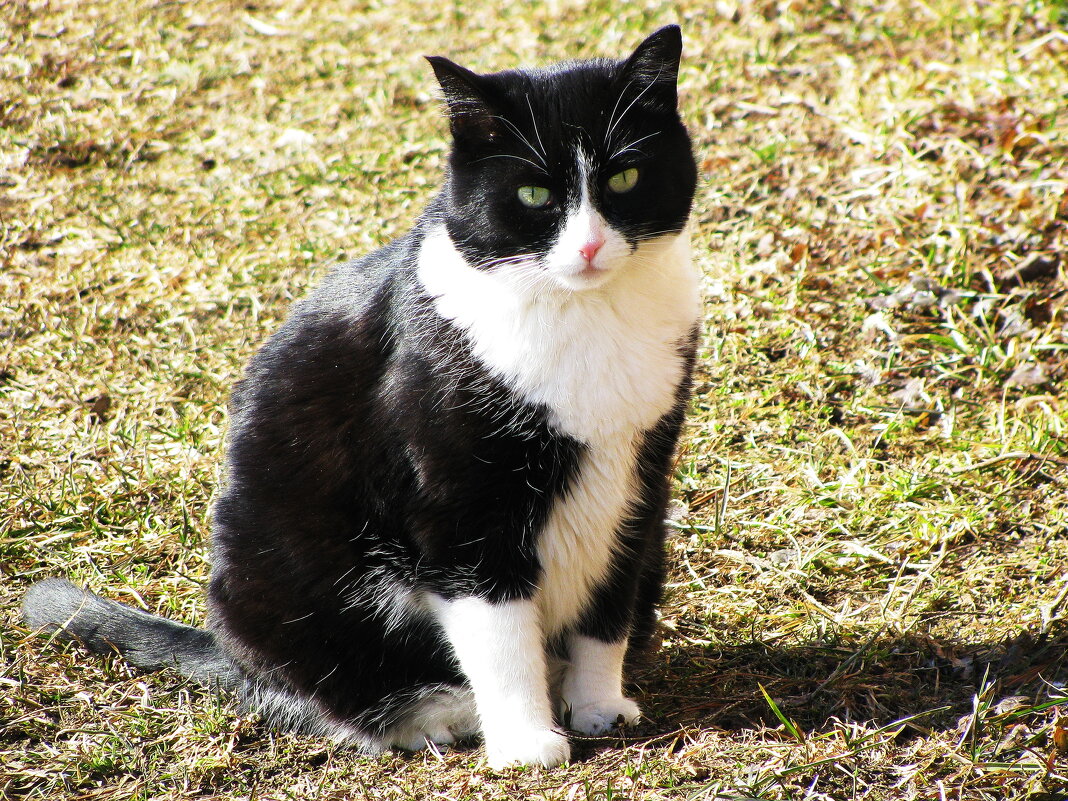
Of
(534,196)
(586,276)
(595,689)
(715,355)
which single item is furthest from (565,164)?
(715,355)

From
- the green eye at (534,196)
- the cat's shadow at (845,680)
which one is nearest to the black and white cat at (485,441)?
the green eye at (534,196)

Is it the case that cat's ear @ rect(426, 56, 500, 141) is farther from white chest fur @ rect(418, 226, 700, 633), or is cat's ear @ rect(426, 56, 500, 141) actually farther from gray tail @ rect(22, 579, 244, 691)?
gray tail @ rect(22, 579, 244, 691)

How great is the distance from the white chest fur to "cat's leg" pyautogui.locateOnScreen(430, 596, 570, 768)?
133 millimetres

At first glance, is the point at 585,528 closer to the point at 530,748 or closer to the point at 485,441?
the point at 485,441

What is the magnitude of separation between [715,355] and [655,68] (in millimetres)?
1729

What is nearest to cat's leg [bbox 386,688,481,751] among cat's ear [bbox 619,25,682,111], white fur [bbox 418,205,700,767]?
white fur [bbox 418,205,700,767]

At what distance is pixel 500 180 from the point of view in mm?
2084

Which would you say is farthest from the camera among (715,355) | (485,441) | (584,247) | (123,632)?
(715,355)

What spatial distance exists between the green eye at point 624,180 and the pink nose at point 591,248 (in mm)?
141

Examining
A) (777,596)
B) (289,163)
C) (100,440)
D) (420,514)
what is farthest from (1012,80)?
(100,440)

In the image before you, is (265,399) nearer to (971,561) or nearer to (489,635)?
(489,635)

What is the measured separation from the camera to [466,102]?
2064 millimetres

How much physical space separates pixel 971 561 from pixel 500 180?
1.73 metres

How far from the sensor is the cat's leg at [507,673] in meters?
2.18
